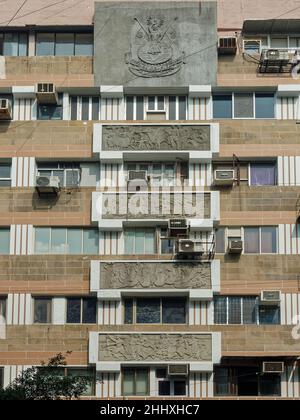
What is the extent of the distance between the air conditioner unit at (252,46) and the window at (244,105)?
1.38 m

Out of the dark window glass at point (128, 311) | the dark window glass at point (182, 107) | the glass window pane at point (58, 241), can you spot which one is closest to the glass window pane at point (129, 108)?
the dark window glass at point (182, 107)

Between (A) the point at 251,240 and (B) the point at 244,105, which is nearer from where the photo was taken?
(A) the point at 251,240

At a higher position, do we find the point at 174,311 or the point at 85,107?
the point at 85,107

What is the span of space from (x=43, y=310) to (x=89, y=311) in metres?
1.41

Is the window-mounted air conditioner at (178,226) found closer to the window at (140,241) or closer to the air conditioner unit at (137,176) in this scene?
the window at (140,241)

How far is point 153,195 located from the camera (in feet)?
103

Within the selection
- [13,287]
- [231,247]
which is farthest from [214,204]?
[13,287]

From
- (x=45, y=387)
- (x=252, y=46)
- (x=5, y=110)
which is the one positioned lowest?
(x=45, y=387)

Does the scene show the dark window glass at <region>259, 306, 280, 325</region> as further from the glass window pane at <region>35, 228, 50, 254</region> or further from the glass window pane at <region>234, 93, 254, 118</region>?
the glass window pane at <region>35, 228, 50, 254</region>

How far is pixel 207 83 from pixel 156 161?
9.82 feet

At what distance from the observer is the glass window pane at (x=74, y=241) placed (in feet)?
103

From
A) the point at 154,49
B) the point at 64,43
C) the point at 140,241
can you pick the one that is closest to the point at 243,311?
the point at 140,241

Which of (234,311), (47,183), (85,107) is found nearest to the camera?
(234,311)

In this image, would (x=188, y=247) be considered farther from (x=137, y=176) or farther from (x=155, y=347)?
(x=155, y=347)
